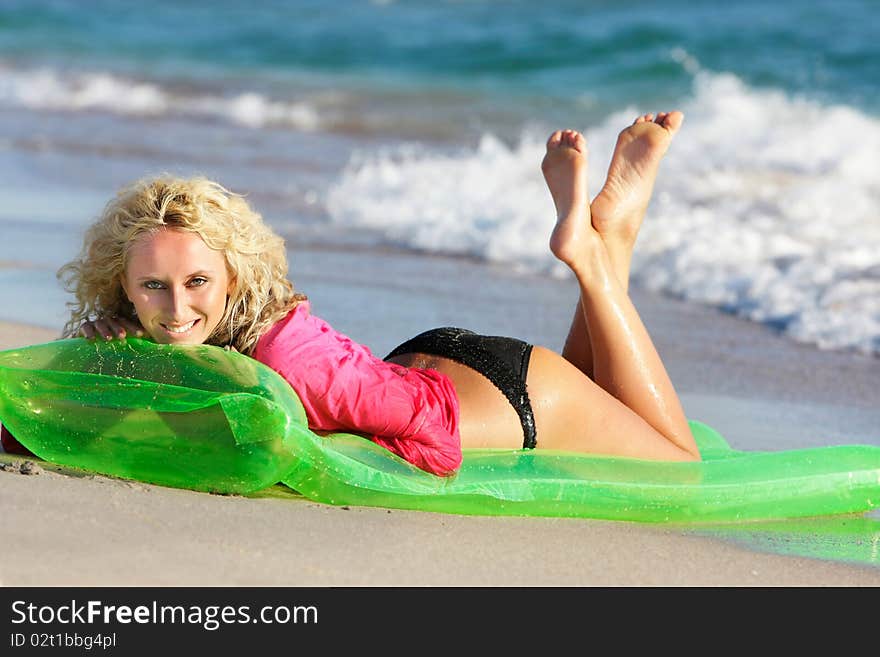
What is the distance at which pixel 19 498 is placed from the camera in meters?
3.48

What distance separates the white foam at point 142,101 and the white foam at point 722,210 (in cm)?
306

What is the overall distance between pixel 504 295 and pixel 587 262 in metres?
2.77

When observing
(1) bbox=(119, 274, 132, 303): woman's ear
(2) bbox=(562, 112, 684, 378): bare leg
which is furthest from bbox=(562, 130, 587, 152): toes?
(1) bbox=(119, 274, 132, 303): woman's ear

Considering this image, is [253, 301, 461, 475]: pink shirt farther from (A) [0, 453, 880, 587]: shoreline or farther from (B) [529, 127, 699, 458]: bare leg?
(B) [529, 127, 699, 458]: bare leg

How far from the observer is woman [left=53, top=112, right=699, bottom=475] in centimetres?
369

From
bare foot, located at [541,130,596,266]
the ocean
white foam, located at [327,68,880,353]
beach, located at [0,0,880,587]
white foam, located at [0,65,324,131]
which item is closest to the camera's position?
beach, located at [0,0,880,587]

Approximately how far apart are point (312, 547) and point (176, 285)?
805 mm

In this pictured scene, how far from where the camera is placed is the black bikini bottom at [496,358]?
4262 millimetres

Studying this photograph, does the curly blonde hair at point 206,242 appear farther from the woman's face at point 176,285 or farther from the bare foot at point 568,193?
the bare foot at point 568,193

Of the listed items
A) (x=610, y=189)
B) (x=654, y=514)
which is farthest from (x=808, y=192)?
(x=654, y=514)

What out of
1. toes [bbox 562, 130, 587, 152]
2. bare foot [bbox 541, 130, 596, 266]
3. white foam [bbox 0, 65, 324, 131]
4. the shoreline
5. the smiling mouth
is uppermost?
white foam [bbox 0, 65, 324, 131]

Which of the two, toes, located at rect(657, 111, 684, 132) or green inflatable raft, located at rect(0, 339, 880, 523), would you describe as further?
toes, located at rect(657, 111, 684, 132)

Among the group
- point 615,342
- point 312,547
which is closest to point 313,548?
point 312,547

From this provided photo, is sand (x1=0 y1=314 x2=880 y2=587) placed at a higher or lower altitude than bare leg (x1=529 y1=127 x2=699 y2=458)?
lower
